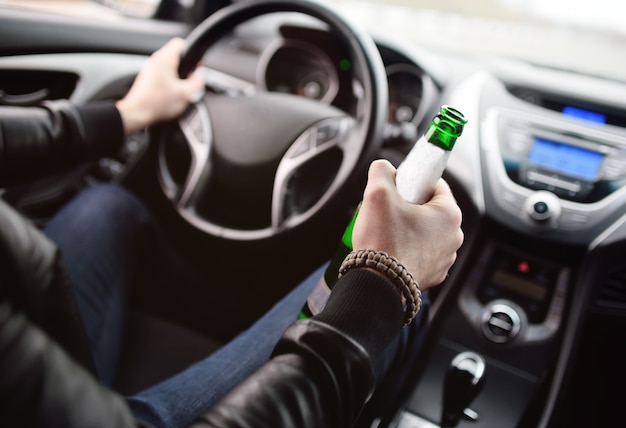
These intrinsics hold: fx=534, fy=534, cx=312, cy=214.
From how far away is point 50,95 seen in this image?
1320 mm

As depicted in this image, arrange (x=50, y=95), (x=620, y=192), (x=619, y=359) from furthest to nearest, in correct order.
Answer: (x=50, y=95) < (x=619, y=359) < (x=620, y=192)

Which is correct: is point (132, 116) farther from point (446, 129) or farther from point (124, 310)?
point (446, 129)

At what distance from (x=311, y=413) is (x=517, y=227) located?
0.74m

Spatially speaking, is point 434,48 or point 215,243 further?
point 434,48

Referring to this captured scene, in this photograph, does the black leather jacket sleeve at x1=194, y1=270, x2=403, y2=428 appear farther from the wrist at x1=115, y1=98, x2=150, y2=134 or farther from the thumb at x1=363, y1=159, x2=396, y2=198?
the wrist at x1=115, y1=98, x2=150, y2=134

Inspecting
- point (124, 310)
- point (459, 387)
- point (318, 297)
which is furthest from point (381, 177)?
point (124, 310)

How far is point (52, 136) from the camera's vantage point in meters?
0.95

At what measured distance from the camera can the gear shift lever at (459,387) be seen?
38.1 inches

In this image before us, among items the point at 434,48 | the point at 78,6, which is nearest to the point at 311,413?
the point at 434,48

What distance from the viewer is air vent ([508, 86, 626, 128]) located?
1.15 meters

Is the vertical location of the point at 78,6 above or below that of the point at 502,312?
above

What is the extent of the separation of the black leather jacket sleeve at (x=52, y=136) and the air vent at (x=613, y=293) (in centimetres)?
102

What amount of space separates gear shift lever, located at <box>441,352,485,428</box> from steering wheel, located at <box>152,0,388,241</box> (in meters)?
0.40

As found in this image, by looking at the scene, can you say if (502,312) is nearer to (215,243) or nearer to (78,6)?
(215,243)
